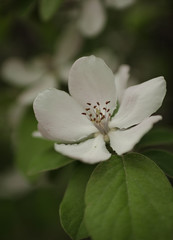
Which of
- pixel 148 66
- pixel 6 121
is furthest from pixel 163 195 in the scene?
pixel 148 66

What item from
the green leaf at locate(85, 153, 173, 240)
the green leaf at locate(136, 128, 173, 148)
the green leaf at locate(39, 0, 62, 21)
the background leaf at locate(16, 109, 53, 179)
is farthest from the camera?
the background leaf at locate(16, 109, 53, 179)

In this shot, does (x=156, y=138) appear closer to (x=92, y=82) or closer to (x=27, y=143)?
(x=92, y=82)

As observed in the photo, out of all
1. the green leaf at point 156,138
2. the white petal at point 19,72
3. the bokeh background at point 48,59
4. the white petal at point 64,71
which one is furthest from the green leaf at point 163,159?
the white petal at point 19,72

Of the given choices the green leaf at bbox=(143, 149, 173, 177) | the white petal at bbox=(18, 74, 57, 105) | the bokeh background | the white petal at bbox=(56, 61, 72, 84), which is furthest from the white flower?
the white petal at bbox=(56, 61, 72, 84)

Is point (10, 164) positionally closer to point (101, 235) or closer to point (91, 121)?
point (91, 121)

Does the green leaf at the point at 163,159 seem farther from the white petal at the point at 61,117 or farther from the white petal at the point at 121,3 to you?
the white petal at the point at 121,3

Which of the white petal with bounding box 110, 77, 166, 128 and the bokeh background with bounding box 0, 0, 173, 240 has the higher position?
the white petal with bounding box 110, 77, 166, 128

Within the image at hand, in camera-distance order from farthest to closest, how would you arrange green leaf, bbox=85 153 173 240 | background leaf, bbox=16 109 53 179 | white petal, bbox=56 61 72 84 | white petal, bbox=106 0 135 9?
white petal, bbox=56 61 72 84 → white petal, bbox=106 0 135 9 → background leaf, bbox=16 109 53 179 → green leaf, bbox=85 153 173 240

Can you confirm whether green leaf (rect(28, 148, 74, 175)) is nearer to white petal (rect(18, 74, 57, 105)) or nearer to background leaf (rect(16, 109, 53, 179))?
background leaf (rect(16, 109, 53, 179))

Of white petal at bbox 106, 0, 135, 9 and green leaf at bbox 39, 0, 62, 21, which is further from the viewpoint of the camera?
white petal at bbox 106, 0, 135, 9

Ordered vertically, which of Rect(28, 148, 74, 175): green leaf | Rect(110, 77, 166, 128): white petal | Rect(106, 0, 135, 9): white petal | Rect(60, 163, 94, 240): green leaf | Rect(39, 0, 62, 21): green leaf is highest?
Rect(39, 0, 62, 21): green leaf
